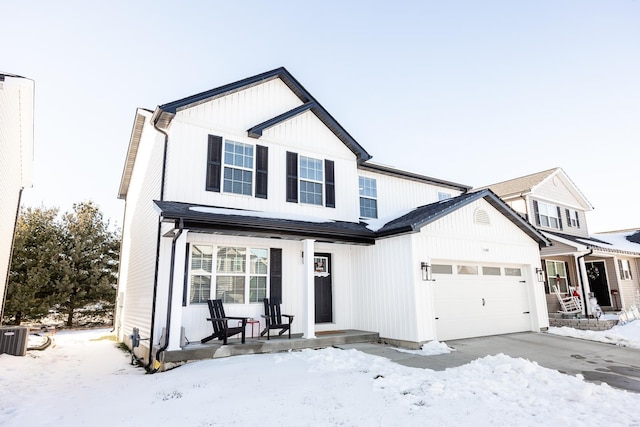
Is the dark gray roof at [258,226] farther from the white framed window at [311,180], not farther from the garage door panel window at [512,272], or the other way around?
the garage door panel window at [512,272]

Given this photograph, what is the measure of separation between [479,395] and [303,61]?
11.0 meters

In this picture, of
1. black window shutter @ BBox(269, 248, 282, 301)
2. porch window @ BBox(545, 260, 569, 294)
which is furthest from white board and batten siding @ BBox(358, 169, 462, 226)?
porch window @ BBox(545, 260, 569, 294)

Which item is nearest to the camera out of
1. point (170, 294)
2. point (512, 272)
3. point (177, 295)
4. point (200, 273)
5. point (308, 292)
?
point (177, 295)

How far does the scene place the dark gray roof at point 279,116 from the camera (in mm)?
8500

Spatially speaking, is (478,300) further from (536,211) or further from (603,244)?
(603,244)

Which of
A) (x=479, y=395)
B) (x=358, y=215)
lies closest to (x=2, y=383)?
(x=479, y=395)

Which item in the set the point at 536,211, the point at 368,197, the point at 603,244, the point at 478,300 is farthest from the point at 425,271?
the point at 603,244

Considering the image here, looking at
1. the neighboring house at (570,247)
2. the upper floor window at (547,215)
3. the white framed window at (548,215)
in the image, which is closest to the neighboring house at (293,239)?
the neighboring house at (570,247)

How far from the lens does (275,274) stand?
9188mm

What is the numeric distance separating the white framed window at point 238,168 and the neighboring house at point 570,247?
13.3 meters

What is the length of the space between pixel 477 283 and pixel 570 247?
707 centimetres

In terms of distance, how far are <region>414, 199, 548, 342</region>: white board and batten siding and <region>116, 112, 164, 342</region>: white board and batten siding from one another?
6.75m

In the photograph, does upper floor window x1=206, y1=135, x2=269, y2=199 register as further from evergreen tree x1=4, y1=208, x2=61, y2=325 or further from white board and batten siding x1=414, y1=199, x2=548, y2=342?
evergreen tree x1=4, y1=208, x2=61, y2=325

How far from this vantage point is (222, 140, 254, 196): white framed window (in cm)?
909
